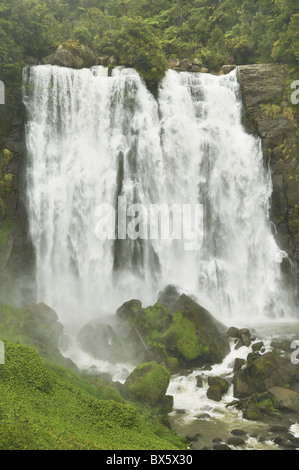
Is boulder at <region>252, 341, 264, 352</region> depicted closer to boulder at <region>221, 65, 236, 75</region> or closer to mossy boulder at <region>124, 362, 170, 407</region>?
mossy boulder at <region>124, 362, 170, 407</region>

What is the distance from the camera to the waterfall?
87.2 feet

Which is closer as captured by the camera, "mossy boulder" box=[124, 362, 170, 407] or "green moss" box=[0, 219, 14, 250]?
"mossy boulder" box=[124, 362, 170, 407]

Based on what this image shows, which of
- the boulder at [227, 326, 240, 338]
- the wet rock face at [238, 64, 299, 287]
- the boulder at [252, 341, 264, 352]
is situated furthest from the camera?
the wet rock face at [238, 64, 299, 287]

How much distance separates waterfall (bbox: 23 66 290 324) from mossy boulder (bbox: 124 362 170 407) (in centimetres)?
980

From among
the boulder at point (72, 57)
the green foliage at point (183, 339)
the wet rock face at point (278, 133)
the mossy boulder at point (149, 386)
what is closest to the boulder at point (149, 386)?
the mossy boulder at point (149, 386)

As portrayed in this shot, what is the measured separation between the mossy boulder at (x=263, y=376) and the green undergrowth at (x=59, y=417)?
480 centimetres

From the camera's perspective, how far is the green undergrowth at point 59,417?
9.20 metres

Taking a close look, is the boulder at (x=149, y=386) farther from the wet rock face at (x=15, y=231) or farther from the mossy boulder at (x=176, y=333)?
the wet rock face at (x=15, y=231)

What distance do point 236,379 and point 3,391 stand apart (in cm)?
972

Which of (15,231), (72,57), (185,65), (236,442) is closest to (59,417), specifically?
(236,442)

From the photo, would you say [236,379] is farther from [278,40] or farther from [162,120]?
[278,40]

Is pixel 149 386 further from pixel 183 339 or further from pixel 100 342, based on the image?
pixel 100 342

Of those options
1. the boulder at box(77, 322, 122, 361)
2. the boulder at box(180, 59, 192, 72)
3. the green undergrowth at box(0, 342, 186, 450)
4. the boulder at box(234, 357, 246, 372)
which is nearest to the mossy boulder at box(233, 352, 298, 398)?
the boulder at box(234, 357, 246, 372)

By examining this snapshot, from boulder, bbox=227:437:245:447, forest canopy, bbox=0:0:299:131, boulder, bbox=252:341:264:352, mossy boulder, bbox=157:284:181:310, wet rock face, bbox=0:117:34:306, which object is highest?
forest canopy, bbox=0:0:299:131
